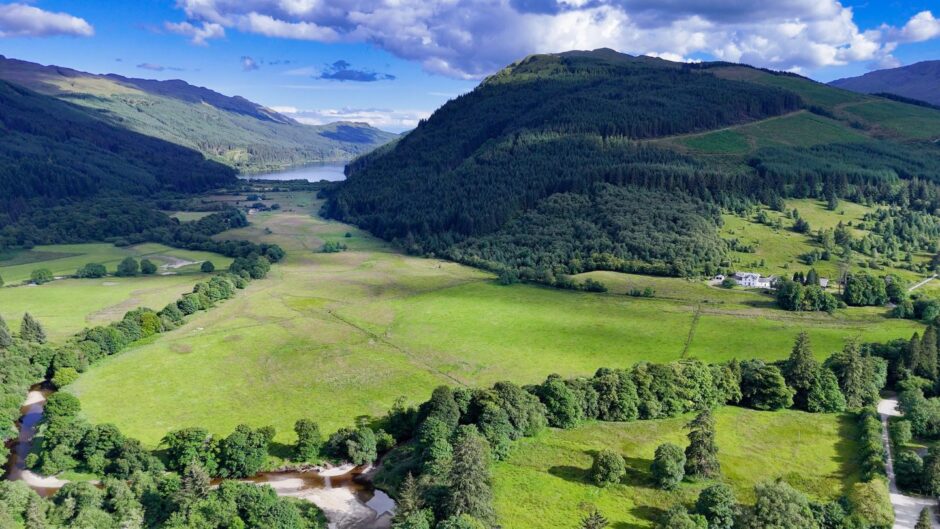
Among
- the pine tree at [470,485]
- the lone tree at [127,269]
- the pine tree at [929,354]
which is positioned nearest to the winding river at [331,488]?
the pine tree at [470,485]

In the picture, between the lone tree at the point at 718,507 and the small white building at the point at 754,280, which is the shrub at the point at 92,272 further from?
the small white building at the point at 754,280

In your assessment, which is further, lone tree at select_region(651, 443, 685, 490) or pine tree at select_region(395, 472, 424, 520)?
lone tree at select_region(651, 443, 685, 490)

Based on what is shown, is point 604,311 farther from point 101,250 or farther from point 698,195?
point 101,250

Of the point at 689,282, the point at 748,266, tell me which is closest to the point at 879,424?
the point at 689,282

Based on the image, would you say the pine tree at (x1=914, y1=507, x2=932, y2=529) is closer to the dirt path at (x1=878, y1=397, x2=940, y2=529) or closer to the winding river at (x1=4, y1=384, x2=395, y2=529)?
the dirt path at (x1=878, y1=397, x2=940, y2=529)

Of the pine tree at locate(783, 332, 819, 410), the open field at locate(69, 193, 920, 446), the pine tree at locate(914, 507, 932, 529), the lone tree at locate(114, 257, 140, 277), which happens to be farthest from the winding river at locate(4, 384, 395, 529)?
the lone tree at locate(114, 257, 140, 277)

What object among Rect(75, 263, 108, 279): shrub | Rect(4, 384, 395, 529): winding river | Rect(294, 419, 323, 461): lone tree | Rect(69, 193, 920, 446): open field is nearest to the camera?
Rect(4, 384, 395, 529): winding river

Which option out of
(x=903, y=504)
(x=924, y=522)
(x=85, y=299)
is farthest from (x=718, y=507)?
(x=85, y=299)

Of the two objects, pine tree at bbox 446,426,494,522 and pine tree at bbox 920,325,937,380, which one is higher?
pine tree at bbox 920,325,937,380
